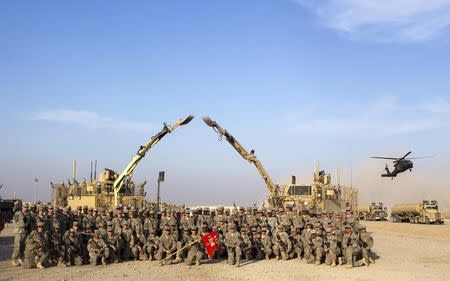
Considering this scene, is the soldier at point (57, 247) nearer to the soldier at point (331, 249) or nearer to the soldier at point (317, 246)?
the soldier at point (317, 246)

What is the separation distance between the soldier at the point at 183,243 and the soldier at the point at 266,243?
2556 millimetres

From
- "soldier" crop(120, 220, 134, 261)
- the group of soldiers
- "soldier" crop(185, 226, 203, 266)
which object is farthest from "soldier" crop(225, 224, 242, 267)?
"soldier" crop(120, 220, 134, 261)

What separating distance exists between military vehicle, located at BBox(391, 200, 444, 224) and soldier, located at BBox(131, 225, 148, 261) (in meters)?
35.5

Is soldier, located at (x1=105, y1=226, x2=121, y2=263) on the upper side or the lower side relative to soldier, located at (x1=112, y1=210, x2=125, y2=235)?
lower

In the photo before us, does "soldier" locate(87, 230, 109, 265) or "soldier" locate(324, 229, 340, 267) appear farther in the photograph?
"soldier" locate(324, 229, 340, 267)

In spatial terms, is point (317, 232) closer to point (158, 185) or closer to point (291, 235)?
point (291, 235)

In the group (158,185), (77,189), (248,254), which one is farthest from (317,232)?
(77,189)

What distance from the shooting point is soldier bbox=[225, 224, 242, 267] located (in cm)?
1619

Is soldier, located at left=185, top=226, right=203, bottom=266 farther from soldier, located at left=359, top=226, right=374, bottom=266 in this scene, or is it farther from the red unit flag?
soldier, located at left=359, top=226, right=374, bottom=266

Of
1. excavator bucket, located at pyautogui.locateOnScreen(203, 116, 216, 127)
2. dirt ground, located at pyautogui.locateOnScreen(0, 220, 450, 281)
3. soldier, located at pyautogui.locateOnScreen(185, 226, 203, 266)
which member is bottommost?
dirt ground, located at pyautogui.locateOnScreen(0, 220, 450, 281)

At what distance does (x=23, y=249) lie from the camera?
15625 mm

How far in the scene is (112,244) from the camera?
16281 millimetres

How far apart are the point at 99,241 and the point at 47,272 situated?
6.63 ft

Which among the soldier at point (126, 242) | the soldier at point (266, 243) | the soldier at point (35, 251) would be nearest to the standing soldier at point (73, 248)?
the soldier at point (35, 251)
